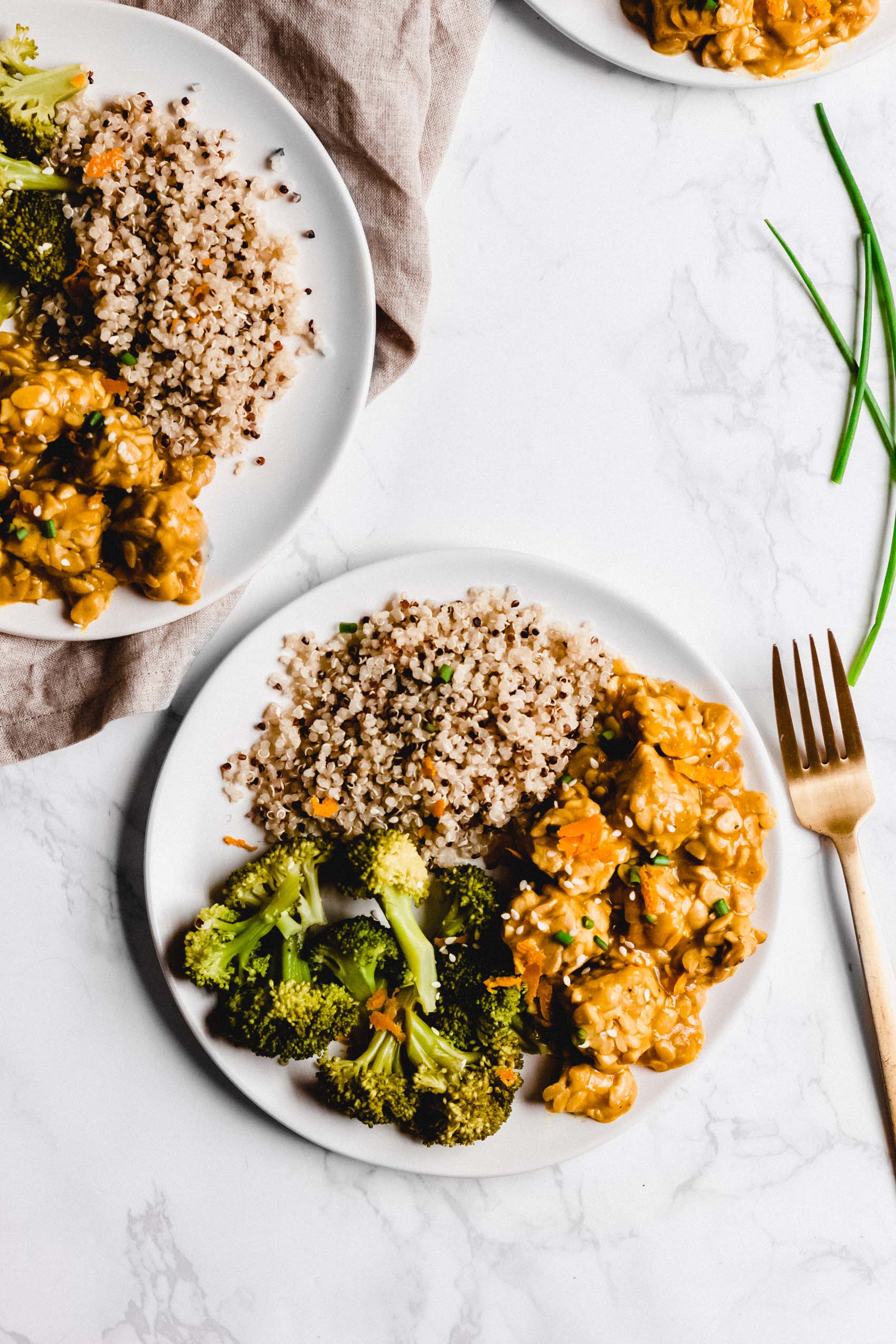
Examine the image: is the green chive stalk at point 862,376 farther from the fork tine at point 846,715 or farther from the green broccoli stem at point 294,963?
the green broccoli stem at point 294,963

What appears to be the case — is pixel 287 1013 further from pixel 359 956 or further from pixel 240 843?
pixel 240 843

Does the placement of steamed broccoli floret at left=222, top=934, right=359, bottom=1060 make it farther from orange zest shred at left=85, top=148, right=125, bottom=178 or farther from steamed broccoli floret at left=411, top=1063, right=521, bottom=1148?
orange zest shred at left=85, top=148, right=125, bottom=178

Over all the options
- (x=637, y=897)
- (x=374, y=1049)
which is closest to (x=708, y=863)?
(x=637, y=897)

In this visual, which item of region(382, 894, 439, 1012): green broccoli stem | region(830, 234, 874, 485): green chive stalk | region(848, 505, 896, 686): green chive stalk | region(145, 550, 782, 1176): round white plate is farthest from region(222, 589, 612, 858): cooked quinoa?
region(830, 234, 874, 485): green chive stalk

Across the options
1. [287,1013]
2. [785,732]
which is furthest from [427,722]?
[785,732]

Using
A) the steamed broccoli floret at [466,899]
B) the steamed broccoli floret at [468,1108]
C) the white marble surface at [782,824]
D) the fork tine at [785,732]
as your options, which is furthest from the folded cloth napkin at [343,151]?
the fork tine at [785,732]
